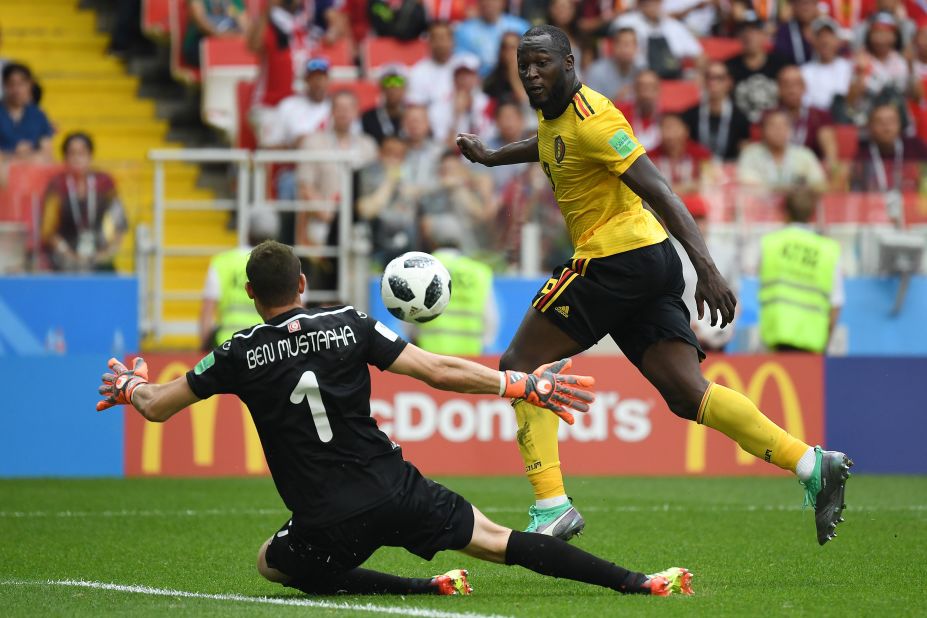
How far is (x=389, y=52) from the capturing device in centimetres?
1722

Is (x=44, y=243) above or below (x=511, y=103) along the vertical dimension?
below

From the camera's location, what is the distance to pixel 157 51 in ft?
62.1

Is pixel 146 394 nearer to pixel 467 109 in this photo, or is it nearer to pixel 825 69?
pixel 467 109

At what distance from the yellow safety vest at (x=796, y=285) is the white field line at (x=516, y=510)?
2.60 meters

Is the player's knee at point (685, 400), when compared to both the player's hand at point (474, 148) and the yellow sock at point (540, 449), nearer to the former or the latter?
the yellow sock at point (540, 449)

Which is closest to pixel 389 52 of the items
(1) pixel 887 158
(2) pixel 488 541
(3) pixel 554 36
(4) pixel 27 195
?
(4) pixel 27 195

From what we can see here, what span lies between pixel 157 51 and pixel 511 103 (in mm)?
5895

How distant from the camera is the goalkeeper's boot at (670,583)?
6.12m

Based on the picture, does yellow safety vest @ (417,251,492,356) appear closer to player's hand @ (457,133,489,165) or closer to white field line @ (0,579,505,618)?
player's hand @ (457,133,489,165)

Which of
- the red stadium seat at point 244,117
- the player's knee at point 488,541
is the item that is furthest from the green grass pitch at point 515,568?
the red stadium seat at point 244,117

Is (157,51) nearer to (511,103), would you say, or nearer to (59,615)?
(511,103)

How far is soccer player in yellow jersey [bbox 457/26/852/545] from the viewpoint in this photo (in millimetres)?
6824

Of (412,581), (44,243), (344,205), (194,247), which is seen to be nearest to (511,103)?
(344,205)

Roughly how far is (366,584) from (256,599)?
473mm
